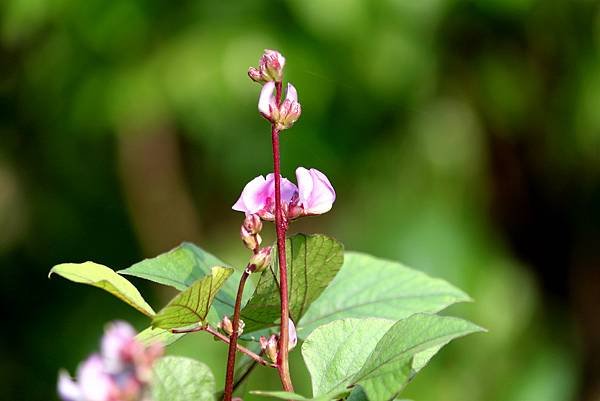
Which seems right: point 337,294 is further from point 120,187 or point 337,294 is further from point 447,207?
point 120,187

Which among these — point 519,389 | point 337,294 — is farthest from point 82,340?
point 337,294

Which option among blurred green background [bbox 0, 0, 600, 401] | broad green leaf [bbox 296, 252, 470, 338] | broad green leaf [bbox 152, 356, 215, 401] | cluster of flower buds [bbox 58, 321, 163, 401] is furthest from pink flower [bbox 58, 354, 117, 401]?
blurred green background [bbox 0, 0, 600, 401]

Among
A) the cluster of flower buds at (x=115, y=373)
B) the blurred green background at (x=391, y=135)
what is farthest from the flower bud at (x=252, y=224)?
the blurred green background at (x=391, y=135)

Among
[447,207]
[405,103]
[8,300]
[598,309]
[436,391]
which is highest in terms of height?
[405,103]

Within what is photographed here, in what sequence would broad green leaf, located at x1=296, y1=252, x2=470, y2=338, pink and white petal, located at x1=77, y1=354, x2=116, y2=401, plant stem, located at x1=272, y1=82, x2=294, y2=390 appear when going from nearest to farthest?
1. pink and white petal, located at x1=77, y1=354, x2=116, y2=401
2. plant stem, located at x1=272, y1=82, x2=294, y2=390
3. broad green leaf, located at x1=296, y1=252, x2=470, y2=338

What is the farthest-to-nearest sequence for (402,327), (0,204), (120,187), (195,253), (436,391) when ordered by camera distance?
(0,204), (120,187), (436,391), (195,253), (402,327)

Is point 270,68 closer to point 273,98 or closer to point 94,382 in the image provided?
point 273,98

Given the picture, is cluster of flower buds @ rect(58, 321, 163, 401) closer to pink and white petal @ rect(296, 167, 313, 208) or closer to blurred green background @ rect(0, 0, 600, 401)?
pink and white petal @ rect(296, 167, 313, 208)
